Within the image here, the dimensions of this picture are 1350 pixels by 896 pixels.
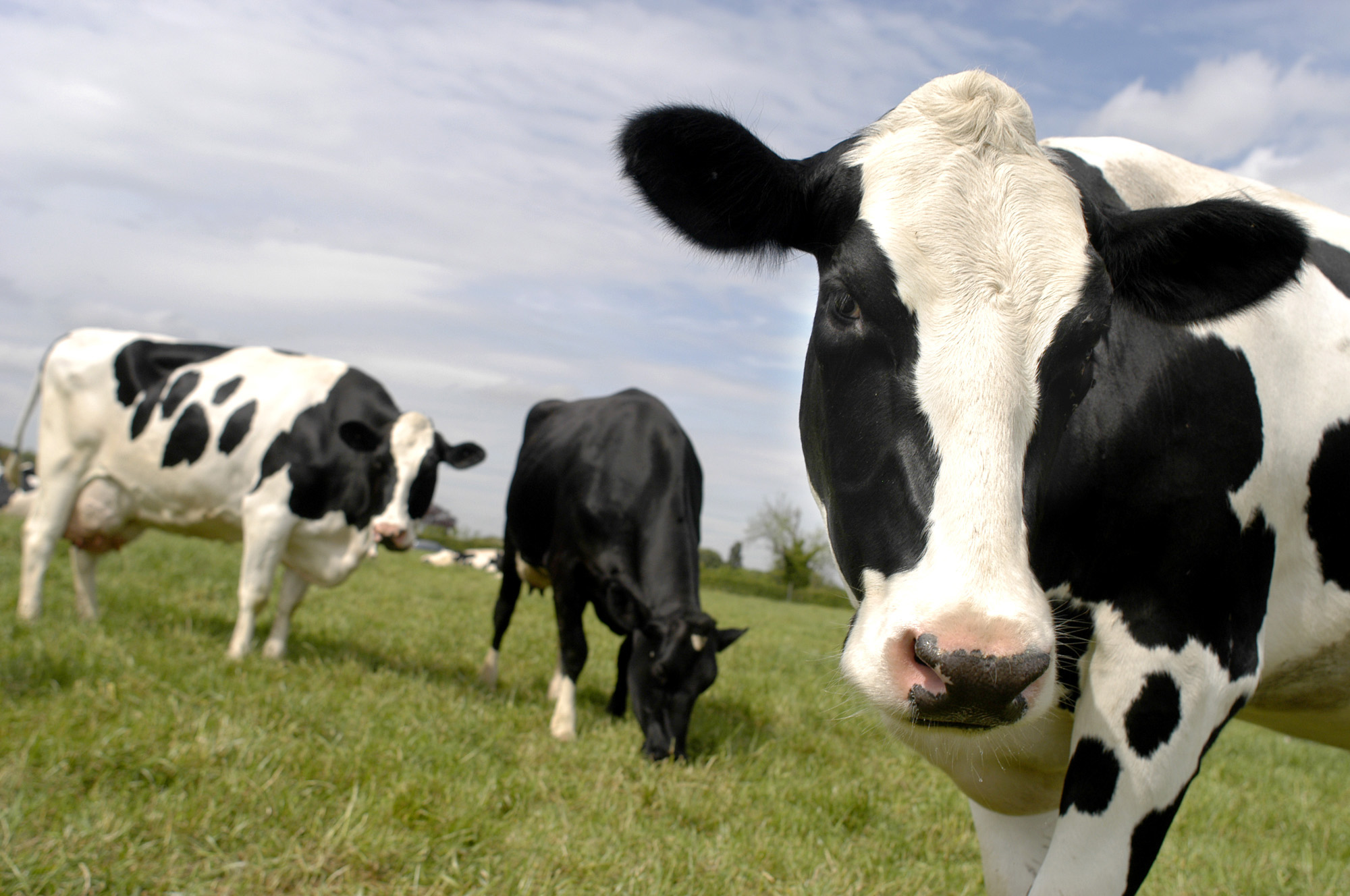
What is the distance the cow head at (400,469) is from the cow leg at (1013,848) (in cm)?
593

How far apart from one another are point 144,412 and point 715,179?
25.1 feet

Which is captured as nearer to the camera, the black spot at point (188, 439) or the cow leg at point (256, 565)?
the cow leg at point (256, 565)

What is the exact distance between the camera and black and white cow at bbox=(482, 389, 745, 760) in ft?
19.6

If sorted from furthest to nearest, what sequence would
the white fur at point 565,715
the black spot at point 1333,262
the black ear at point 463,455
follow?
the black ear at point 463,455 → the white fur at point 565,715 → the black spot at point 1333,262

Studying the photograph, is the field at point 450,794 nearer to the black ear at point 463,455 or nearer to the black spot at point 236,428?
the black spot at point 236,428

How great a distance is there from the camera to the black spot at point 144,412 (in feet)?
27.2

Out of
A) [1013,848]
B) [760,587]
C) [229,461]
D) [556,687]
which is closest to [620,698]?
[556,687]

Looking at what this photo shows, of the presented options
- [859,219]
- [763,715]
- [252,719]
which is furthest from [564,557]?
[859,219]

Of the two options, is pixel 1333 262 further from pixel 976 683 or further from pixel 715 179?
pixel 976 683

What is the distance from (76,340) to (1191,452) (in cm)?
972

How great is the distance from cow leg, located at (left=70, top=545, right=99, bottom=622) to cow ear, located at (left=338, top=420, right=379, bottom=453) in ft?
8.16

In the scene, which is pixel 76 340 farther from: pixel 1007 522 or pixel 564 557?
pixel 1007 522

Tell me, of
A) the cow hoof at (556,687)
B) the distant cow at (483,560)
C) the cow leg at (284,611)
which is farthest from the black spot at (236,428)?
the distant cow at (483,560)

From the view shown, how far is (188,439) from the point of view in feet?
26.4
